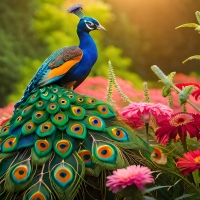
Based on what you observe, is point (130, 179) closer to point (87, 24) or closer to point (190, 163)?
point (190, 163)

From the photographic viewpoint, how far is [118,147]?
1.37 metres

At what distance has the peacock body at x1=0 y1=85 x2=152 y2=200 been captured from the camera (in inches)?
51.4

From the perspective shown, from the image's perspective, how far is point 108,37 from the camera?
9.12 m

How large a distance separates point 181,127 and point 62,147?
34 centimetres

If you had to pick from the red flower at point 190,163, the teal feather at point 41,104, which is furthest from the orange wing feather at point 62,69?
the red flower at point 190,163

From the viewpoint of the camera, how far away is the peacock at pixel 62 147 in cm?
131

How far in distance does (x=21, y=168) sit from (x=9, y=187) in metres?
0.06

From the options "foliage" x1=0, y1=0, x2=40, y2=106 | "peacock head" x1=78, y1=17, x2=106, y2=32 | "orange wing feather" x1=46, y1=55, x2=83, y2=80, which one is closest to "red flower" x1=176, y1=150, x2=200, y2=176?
"orange wing feather" x1=46, y1=55, x2=83, y2=80

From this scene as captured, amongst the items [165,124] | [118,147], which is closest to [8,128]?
[118,147]

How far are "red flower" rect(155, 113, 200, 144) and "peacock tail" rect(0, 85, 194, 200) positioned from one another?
0.21 ft

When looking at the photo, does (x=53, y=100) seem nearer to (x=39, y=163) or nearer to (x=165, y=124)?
(x=39, y=163)

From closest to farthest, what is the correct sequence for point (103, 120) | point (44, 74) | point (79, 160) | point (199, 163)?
1. point (199, 163)
2. point (79, 160)
3. point (103, 120)
4. point (44, 74)

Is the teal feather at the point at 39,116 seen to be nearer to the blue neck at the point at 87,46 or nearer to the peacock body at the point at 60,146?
the peacock body at the point at 60,146

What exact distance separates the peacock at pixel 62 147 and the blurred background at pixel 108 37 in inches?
94.6
